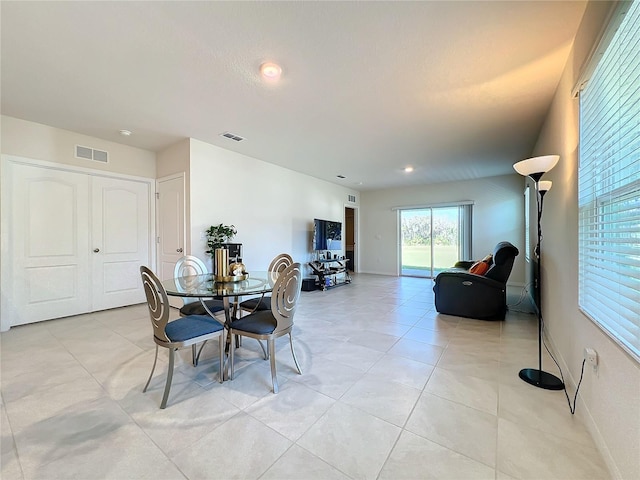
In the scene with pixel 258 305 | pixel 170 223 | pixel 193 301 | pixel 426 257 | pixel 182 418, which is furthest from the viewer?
pixel 426 257

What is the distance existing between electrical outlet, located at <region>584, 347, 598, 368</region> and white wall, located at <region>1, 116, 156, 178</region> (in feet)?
18.6

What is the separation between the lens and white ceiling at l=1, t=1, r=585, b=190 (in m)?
1.74

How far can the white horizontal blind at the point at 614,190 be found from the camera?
1.17 meters

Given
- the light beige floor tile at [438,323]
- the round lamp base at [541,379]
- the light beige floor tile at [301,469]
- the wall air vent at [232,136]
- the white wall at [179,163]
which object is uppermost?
the wall air vent at [232,136]

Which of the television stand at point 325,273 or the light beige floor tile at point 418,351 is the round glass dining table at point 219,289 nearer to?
the light beige floor tile at point 418,351

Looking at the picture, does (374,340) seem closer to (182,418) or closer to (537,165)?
(182,418)

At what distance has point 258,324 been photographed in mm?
2127

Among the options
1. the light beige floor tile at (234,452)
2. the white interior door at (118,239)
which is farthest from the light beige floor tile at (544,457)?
the white interior door at (118,239)

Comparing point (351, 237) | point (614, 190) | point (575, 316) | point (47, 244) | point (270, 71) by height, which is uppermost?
point (270, 71)

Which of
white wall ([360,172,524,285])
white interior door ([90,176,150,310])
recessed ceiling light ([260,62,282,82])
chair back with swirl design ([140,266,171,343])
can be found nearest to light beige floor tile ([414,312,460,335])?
chair back with swirl design ([140,266,171,343])

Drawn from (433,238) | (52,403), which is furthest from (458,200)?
(52,403)

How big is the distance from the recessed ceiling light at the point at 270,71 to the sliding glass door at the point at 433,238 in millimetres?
6082

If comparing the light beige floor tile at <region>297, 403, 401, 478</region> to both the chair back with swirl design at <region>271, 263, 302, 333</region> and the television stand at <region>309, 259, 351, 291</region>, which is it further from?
the television stand at <region>309, 259, 351, 291</region>

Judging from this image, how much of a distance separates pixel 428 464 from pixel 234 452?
39.5 inches
